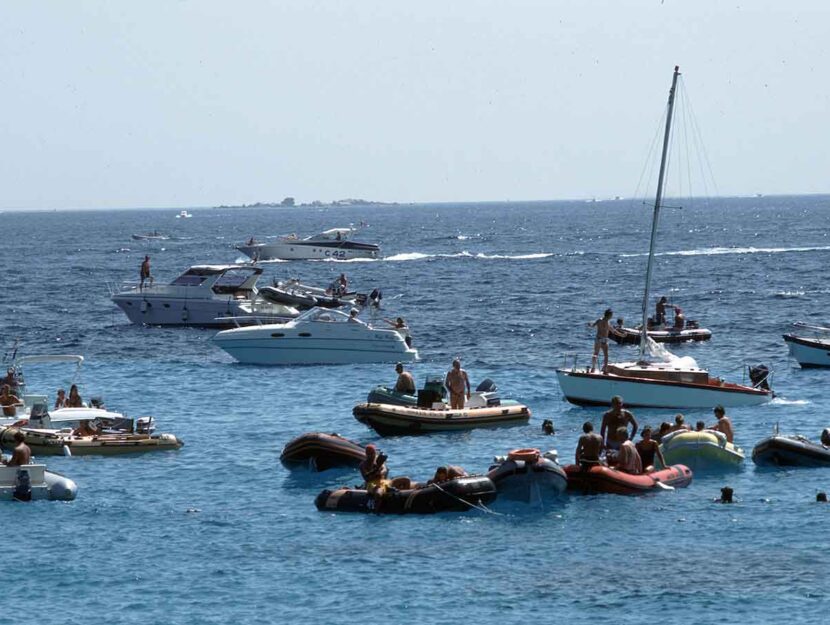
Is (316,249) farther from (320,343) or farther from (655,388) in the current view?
(655,388)

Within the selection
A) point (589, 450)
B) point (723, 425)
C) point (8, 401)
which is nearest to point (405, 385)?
point (723, 425)

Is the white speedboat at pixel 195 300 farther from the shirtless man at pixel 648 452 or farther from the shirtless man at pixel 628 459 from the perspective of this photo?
the shirtless man at pixel 628 459

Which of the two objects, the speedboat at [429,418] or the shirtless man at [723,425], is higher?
the shirtless man at [723,425]

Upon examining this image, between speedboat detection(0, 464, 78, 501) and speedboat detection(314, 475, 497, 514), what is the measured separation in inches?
246

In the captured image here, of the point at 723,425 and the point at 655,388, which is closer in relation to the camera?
the point at 723,425

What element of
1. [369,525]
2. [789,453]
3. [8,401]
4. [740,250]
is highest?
[789,453]

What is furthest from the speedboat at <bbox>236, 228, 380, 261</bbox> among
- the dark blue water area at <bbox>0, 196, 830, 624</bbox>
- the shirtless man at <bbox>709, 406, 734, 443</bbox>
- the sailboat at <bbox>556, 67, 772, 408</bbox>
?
the shirtless man at <bbox>709, 406, 734, 443</bbox>

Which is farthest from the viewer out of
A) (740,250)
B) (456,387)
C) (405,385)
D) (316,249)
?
(740,250)

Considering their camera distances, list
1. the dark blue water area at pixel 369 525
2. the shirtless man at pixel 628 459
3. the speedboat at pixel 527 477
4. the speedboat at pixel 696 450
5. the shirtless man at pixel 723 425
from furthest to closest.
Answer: the shirtless man at pixel 723 425 < the speedboat at pixel 696 450 < the shirtless man at pixel 628 459 < the speedboat at pixel 527 477 < the dark blue water area at pixel 369 525

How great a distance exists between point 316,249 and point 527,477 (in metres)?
93.5

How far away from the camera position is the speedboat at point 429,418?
38.3m

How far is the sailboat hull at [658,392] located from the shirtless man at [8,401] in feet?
53.2

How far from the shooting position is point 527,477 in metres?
30.3

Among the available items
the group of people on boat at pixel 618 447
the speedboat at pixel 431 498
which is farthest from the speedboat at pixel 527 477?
the group of people on boat at pixel 618 447
